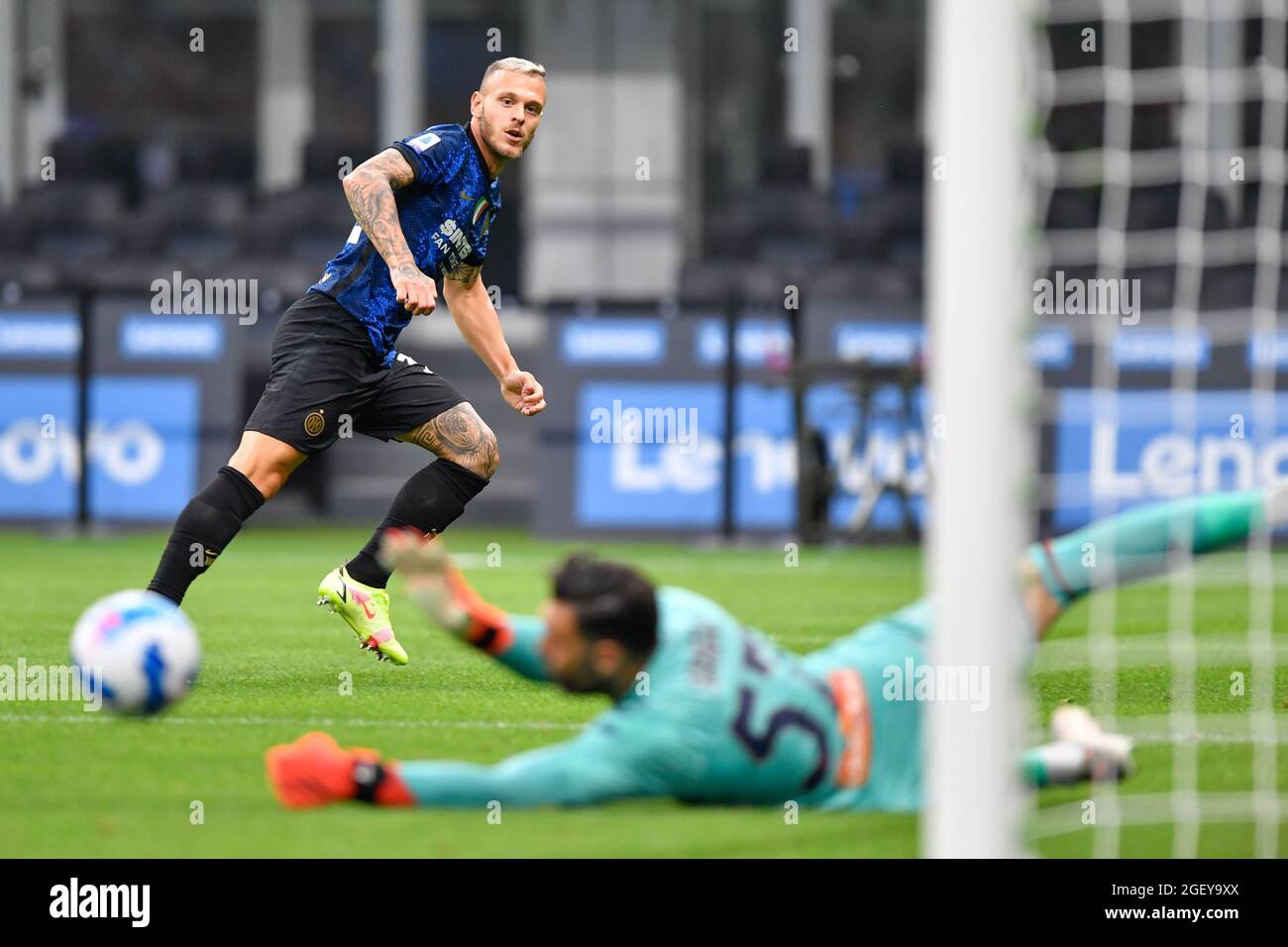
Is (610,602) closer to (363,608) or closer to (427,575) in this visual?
(427,575)

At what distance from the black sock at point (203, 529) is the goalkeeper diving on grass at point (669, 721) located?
6.04 feet

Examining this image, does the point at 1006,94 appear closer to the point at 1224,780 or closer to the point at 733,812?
the point at 733,812

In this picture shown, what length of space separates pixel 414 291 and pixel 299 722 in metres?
1.29

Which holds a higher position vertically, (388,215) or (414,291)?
(388,215)

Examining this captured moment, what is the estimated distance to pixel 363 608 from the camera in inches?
234

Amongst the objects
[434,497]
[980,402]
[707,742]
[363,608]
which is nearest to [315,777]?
[707,742]

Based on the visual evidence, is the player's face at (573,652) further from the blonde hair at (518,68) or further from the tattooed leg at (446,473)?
the blonde hair at (518,68)

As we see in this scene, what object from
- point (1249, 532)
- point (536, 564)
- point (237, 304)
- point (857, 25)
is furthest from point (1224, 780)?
point (857, 25)

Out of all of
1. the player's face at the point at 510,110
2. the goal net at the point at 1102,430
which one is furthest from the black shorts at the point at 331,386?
the goal net at the point at 1102,430

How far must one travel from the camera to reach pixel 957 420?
3.07 m

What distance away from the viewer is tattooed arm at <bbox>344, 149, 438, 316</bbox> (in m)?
5.20

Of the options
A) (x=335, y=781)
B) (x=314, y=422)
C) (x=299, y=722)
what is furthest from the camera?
(x=314, y=422)

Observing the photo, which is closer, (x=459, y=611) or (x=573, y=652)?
(x=573, y=652)

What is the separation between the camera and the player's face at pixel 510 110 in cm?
584
